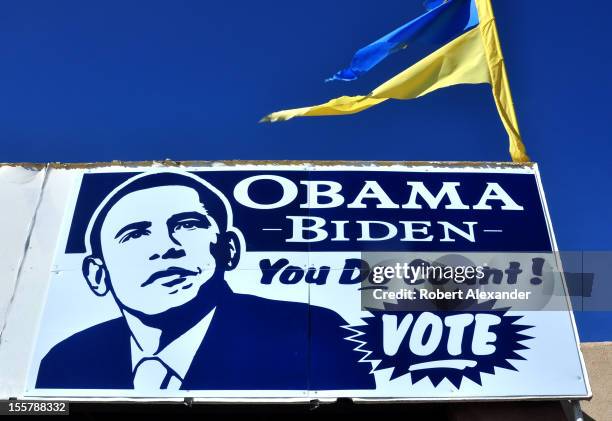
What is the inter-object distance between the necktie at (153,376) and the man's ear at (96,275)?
91cm

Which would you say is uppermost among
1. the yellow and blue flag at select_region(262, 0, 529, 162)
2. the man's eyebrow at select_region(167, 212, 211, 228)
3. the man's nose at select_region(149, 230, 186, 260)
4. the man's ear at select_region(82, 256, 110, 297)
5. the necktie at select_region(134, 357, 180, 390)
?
the yellow and blue flag at select_region(262, 0, 529, 162)

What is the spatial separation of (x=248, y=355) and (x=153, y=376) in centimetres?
86

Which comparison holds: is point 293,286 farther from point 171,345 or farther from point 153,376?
point 153,376

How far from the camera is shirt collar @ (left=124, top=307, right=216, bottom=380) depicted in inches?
260

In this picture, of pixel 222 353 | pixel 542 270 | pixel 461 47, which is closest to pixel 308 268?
pixel 222 353

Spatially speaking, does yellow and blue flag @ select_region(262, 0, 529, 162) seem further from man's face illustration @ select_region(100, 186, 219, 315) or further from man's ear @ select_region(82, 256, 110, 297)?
man's ear @ select_region(82, 256, 110, 297)

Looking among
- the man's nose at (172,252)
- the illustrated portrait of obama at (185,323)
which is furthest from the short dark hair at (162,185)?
the man's nose at (172,252)

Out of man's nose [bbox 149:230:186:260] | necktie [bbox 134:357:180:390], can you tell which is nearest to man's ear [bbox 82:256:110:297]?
man's nose [bbox 149:230:186:260]

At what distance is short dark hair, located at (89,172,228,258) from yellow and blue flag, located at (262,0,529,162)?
1249 millimetres

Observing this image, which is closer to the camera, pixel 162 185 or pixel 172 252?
pixel 172 252

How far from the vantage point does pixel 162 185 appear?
25.5 ft

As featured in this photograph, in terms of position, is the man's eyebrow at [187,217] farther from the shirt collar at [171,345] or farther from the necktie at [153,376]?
the necktie at [153,376]

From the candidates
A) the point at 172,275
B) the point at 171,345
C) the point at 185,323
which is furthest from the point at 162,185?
the point at 171,345

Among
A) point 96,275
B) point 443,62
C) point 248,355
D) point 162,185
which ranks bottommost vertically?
point 248,355
